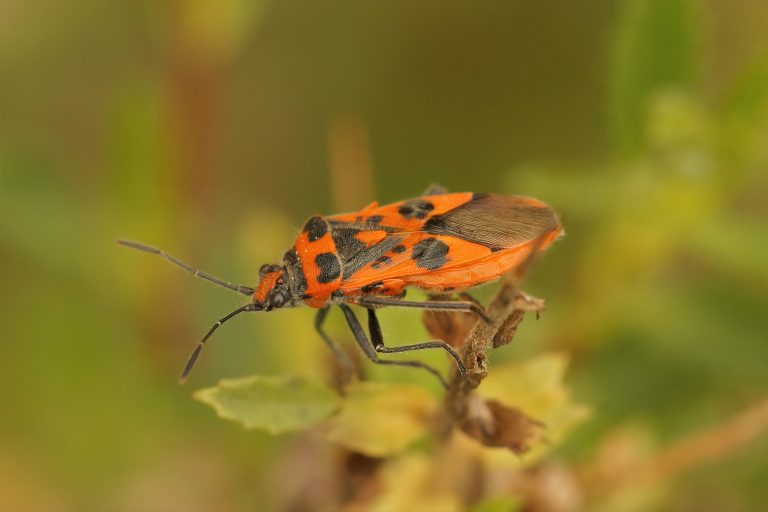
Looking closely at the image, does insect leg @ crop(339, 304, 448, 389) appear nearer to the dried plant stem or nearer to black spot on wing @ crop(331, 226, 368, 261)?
black spot on wing @ crop(331, 226, 368, 261)

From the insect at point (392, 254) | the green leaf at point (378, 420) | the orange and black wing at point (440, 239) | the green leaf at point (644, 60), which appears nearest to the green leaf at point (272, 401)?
the green leaf at point (378, 420)

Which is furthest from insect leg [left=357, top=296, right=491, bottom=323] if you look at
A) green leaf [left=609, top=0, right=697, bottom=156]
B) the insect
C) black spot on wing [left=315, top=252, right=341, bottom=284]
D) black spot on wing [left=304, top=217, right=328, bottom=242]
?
green leaf [left=609, top=0, right=697, bottom=156]

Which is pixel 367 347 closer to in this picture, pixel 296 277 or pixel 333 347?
pixel 333 347

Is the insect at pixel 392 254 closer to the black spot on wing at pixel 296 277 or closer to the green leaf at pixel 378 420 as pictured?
the black spot on wing at pixel 296 277

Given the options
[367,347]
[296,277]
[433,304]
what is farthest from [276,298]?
[433,304]

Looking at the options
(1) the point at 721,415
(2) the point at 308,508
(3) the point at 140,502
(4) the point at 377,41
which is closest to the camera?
(2) the point at 308,508

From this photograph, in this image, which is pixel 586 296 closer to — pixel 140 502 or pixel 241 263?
pixel 241 263

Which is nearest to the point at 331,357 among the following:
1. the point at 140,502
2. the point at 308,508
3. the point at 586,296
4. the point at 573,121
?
the point at 308,508

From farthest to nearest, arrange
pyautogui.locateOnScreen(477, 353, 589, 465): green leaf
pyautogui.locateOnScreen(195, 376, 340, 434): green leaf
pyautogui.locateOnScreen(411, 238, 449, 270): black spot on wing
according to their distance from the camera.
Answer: pyautogui.locateOnScreen(411, 238, 449, 270): black spot on wing → pyautogui.locateOnScreen(477, 353, 589, 465): green leaf → pyautogui.locateOnScreen(195, 376, 340, 434): green leaf
